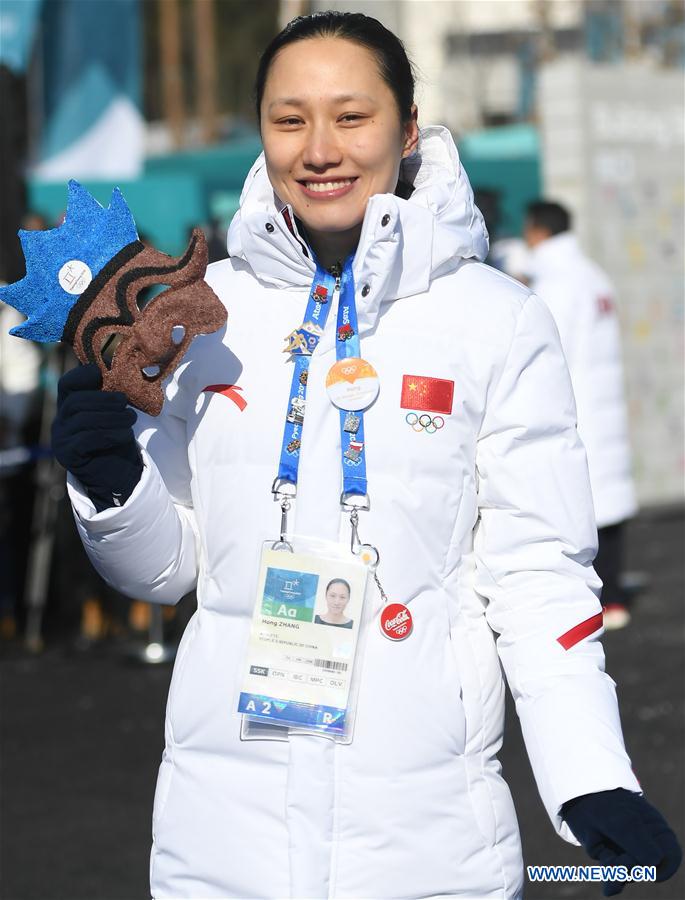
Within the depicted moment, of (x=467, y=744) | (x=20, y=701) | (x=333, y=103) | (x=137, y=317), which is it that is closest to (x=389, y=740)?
(x=467, y=744)

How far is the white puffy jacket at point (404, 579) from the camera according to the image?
7.84ft

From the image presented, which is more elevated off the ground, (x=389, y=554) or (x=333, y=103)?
(x=333, y=103)

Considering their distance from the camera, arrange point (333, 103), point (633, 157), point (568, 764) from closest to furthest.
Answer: point (568, 764) → point (333, 103) → point (633, 157)

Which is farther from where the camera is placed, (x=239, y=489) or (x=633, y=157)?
(x=633, y=157)

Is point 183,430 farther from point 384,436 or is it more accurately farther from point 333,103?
A: point 333,103

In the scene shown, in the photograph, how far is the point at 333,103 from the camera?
250 cm

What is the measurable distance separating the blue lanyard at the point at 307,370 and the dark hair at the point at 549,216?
6.32 meters

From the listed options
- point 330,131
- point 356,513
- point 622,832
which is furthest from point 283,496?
point 622,832

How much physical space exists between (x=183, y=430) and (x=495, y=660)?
664 millimetres

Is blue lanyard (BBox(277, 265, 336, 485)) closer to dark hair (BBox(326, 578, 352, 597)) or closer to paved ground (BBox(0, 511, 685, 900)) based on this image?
dark hair (BBox(326, 578, 352, 597))

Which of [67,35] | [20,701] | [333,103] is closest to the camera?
[333,103]

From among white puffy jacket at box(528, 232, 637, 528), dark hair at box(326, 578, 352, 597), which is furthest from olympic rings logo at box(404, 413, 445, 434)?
white puffy jacket at box(528, 232, 637, 528)

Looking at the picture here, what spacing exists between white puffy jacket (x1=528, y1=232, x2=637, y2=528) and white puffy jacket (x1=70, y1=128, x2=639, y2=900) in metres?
5.84

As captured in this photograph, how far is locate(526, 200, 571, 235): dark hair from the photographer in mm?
8695
